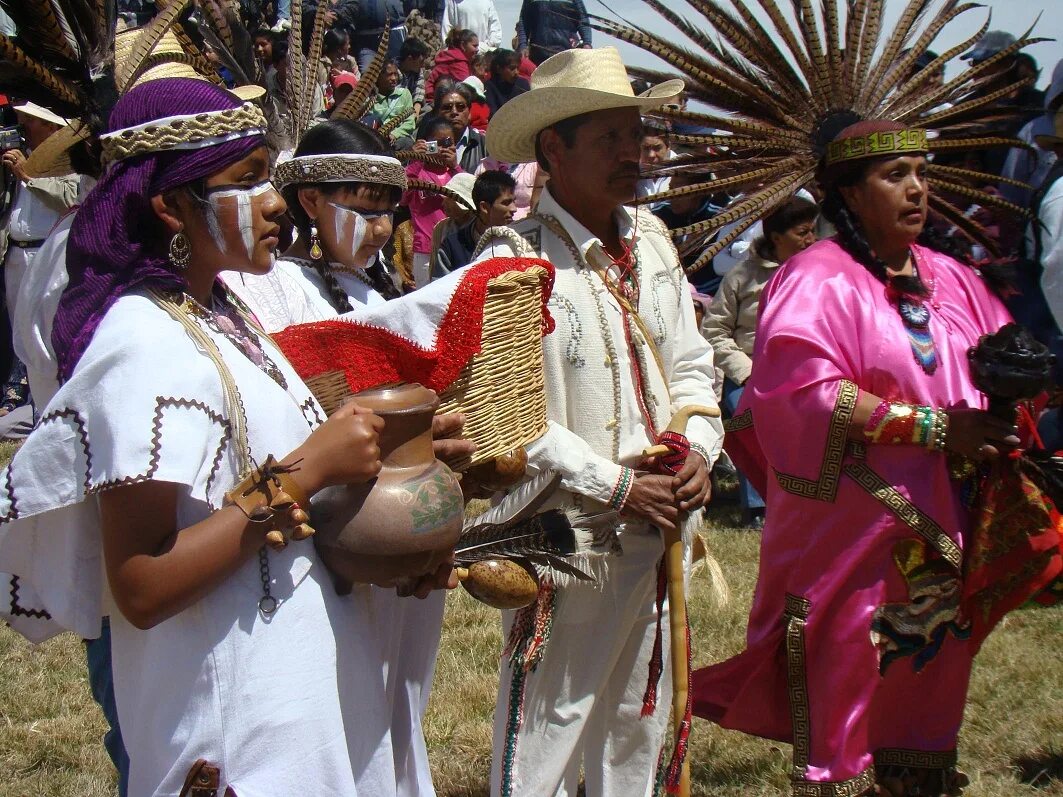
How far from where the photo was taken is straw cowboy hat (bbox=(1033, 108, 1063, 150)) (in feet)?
12.4

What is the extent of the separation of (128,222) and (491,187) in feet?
→ 17.6

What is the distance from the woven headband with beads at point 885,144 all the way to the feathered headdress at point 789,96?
219 millimetres

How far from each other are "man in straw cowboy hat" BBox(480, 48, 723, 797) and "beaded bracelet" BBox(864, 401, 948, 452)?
1.58 feet

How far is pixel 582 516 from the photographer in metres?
2.99

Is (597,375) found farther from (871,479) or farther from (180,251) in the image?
(180,251)

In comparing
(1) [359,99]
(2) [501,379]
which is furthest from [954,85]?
(2) [501,379]

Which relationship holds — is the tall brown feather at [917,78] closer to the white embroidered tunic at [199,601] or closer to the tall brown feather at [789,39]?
the tall brown feather at [789,39]

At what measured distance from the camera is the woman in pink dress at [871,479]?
344cm

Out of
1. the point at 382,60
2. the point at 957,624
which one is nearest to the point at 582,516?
the point at 957,624

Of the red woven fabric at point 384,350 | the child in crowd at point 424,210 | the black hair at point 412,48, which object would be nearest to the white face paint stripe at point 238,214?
the red woven fabric at point 384,350

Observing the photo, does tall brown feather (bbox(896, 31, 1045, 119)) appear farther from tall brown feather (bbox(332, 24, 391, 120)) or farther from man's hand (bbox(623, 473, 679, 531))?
tall brown feather (bbox(332, 24, 391, 120))

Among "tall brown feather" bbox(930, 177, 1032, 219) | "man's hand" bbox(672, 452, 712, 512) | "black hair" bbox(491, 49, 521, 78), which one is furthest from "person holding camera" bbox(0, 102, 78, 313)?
"black hair" bbox(491, 49, 521, 78)

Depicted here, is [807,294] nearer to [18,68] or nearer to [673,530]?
[673,530]

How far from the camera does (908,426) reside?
10.9 ft
